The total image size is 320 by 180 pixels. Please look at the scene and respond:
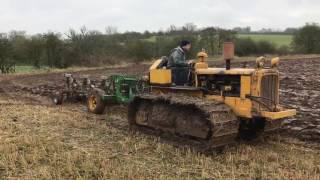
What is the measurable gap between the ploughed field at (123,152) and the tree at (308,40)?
50.4 m

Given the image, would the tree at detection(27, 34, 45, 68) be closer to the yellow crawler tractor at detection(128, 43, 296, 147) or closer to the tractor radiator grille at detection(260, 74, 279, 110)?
the yellow crawler tractor at detection(128, 43, 296, 147)

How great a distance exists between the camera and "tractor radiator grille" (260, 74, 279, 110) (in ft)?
35.2

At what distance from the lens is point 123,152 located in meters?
10.4

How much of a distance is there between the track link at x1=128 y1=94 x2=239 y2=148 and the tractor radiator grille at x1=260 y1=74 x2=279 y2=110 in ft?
2.66

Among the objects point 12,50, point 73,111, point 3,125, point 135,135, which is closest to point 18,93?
point 73,111

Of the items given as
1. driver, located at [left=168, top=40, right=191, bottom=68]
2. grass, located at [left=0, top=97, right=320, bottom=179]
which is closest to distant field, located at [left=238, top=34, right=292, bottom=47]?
driver, located at [left=168, top=40, right=191, bottom=68]

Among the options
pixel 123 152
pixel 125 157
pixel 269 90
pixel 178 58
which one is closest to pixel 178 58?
pixel 178 58

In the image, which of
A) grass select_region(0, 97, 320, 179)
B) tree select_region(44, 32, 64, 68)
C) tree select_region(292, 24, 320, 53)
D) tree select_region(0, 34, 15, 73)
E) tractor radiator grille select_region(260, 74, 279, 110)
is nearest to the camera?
grass select_region(0, 97, 320, 179)

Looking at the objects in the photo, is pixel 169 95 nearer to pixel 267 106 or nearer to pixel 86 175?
pixel 267 106

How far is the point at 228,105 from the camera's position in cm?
1088

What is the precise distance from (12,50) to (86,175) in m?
35.9

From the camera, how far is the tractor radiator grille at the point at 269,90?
10719mm

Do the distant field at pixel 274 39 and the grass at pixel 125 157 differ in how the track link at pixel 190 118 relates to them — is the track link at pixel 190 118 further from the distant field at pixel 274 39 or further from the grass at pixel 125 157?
the distant field at pixel 274 39

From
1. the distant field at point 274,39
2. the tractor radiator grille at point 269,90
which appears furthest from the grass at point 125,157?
the distant field at point 274,39
